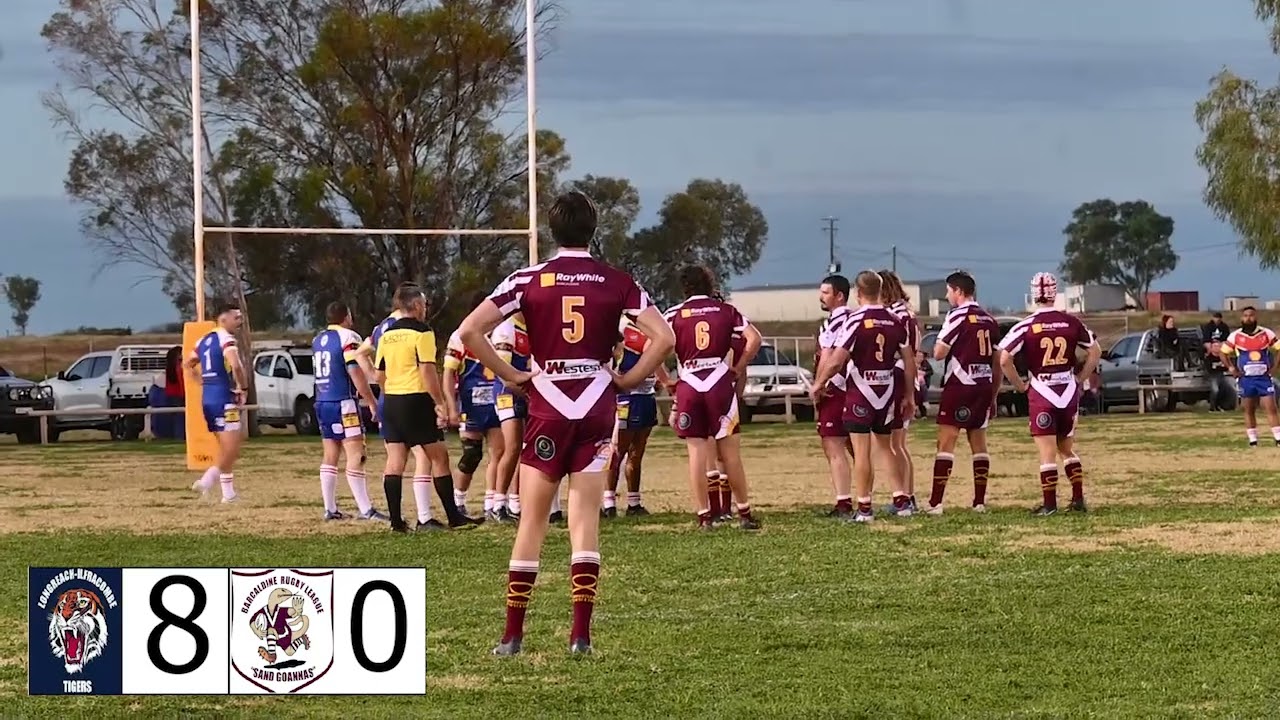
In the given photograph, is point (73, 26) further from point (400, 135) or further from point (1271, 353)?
point (1271, 353)

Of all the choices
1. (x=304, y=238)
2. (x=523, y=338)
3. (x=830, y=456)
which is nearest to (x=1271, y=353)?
(x=830, y=456)

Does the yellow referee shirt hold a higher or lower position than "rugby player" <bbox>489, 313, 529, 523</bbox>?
higher

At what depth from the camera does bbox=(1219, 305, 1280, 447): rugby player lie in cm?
2634

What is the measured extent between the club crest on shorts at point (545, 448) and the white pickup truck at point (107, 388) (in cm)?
3083

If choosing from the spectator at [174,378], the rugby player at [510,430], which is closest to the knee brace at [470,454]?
the rugby player at [510,430]

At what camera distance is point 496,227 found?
45.1m

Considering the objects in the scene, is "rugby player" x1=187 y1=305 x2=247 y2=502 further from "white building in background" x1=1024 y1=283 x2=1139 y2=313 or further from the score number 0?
"white building in background" x1=1024 y1=283 x2=1139 y2=313

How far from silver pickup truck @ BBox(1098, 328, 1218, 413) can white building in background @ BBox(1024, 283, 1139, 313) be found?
44.3 meters

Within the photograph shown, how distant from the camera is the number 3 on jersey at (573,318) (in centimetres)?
923

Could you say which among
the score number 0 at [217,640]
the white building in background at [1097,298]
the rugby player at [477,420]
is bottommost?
the score number 0 at [217,640]

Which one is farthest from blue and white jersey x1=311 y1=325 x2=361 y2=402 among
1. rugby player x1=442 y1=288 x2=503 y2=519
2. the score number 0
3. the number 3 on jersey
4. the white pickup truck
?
the white pickup truck

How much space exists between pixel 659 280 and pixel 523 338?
141 ft

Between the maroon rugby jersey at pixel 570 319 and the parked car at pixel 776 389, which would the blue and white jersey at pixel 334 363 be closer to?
the maroon rugby jersey at pixel 570 319

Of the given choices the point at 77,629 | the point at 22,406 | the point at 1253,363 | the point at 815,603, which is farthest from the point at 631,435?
the point at 22,406
